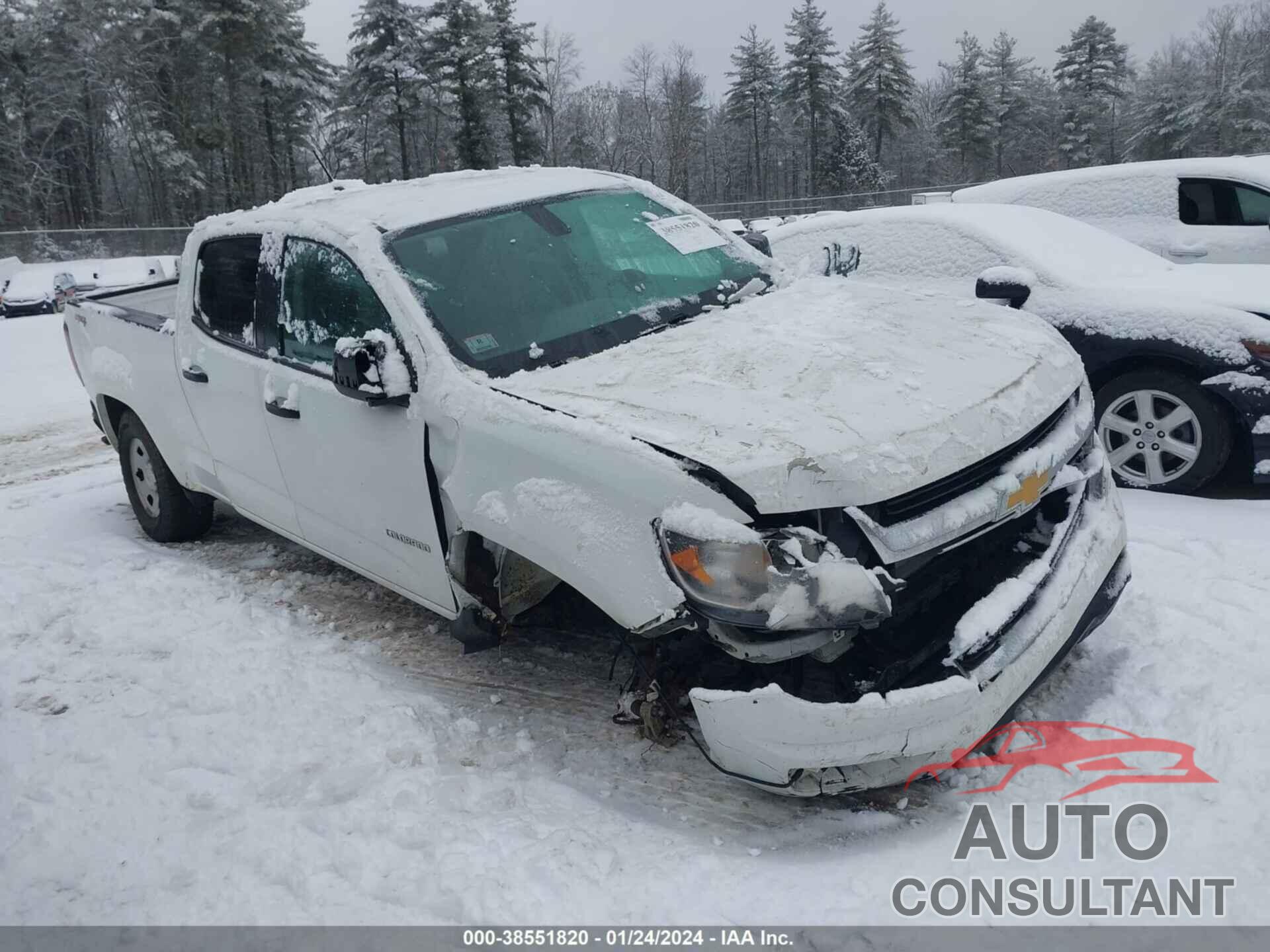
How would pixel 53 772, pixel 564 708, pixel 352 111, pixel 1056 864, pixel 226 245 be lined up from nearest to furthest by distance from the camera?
pixel 1056 864 < pixel 53 772 < pixel 564 708 < pixel 226 245 < pixel 352 111

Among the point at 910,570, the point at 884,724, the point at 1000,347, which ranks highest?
the point at 1000,347

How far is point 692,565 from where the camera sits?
8.58 feet

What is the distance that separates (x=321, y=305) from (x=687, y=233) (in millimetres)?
1593

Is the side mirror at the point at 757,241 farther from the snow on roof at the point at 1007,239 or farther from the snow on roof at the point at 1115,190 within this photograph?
the snow on roof at the point at 1115,190

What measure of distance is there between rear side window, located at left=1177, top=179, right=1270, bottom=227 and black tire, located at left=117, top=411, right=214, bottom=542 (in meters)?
7.43

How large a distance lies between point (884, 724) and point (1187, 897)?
834 millimetres

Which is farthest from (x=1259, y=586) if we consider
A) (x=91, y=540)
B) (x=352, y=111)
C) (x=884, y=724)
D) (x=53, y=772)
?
(x=352, y=111)

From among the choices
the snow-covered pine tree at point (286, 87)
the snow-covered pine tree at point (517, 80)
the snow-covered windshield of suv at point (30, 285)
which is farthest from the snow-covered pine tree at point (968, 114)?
the snow-covered windshield of suv at point (30, 285)

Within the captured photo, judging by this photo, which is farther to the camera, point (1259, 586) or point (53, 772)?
point (1259, 586)

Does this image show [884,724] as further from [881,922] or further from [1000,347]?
[1000,347]

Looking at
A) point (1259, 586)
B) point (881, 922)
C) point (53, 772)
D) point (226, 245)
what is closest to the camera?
point (881, 922)

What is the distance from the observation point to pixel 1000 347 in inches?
133

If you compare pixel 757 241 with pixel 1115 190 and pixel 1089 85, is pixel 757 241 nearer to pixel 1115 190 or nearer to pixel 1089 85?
pixel 1115 190

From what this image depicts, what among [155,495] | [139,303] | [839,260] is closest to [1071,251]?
[839,260]
